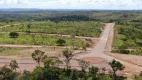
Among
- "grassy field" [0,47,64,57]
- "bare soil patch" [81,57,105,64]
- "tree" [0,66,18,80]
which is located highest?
"tree" [0,66,18,80]

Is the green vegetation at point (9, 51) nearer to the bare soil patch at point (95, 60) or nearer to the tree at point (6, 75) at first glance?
the bare soil patch at point (95, 60)

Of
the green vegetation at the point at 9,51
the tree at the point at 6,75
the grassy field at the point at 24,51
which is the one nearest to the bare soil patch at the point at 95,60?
the grassy field at the point at 24,51

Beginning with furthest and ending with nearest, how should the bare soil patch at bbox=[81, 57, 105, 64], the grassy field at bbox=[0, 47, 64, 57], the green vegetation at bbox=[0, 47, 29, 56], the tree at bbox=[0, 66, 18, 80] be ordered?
the green vegetation at bbox=[0, 47, 29, 56], the grassy field at bbox=[0, 47, 64, 57], the bare soil patch at bbox=[81, 57, 105, 64], the tree at bbox=[0, 66, 18, 80]

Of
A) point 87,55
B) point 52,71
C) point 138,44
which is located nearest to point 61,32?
point 138,44

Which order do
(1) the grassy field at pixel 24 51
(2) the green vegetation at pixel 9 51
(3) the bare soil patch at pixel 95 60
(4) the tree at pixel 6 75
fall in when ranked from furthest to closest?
(2) the green vegetation at pixel 9 51 → (1) the grassy field at pixel 24 51 → (3) the bare soil patch at pixel 95 60 → (4) the tree at pixel 6 75

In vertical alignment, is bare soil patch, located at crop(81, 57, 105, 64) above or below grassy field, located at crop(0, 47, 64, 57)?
below

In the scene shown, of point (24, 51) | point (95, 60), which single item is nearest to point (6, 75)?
point (95, 60)

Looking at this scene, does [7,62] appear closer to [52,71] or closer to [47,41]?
[52,71]

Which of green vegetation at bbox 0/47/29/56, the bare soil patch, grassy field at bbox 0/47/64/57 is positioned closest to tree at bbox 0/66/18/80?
grassy field at bbox 0/47/64/57

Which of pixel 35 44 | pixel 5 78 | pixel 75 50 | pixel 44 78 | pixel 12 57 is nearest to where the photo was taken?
pixel 5 78

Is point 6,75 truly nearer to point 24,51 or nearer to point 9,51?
point 24,51

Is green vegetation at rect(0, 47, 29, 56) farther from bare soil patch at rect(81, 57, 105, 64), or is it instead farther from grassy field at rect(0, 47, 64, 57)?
bare soil patch at rect(81, 57, 105, 64)
